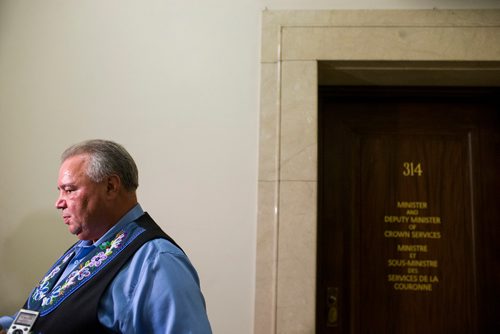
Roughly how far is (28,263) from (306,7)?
1747 mm

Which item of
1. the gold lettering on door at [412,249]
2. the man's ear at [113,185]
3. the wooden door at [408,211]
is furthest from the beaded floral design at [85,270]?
the gold lettering on door at [412,249]

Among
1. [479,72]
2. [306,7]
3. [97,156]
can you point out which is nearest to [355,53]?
[306,7]

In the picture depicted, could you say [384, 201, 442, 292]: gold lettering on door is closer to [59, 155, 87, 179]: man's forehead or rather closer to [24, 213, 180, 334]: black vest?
[24, 213, 180, 334]: black vest

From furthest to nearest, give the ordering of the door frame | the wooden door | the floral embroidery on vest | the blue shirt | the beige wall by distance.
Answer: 1. the wooden door
2. the beige wall
3. the door frame
4. the floral embroidery on vest
5. the blue shirt

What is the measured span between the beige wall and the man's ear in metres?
0.77

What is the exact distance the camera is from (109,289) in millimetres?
1275

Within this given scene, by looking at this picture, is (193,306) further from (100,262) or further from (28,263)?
(28,263)

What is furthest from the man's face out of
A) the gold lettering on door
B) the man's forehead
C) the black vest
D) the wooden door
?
the gold lettering on door

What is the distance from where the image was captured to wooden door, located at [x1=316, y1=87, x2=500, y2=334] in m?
2.36

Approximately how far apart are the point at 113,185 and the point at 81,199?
10cm

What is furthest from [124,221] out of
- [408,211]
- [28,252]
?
[408,211]

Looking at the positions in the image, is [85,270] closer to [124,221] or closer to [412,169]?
[124,221]

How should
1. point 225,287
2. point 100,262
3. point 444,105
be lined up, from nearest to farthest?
point 100,262, point 225,287, point 444,105

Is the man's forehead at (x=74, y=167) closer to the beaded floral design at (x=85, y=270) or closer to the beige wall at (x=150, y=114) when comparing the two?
the beaded floral design at (x=85, y=270)
